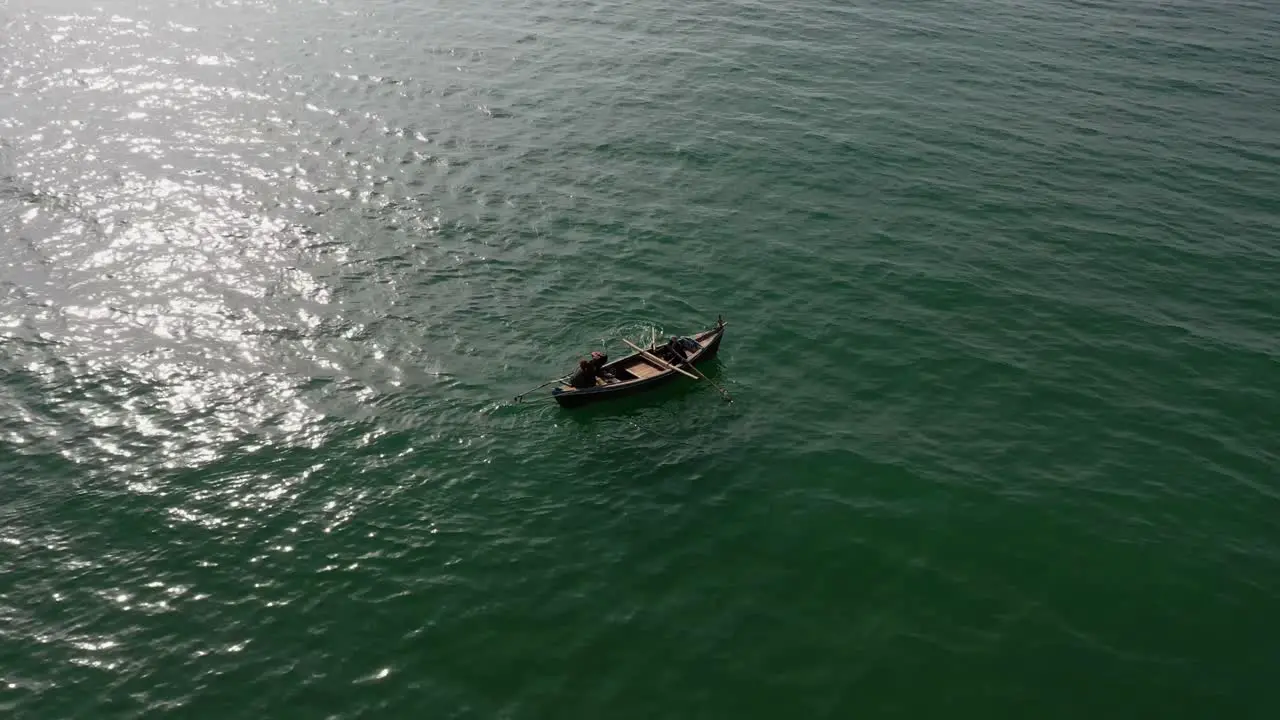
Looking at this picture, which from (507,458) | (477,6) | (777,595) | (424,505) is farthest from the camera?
(477,6)

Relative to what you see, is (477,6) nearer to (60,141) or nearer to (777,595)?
(60,141)

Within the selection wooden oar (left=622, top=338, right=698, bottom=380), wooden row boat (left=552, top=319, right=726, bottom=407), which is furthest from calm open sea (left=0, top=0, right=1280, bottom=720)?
wooden oar (left=622, top=338, right=698, bottom=380)

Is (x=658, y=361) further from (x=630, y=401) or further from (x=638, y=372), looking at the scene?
(x=630, y=401)

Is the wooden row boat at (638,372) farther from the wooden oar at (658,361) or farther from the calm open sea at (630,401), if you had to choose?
the calm open sea at (630,401)

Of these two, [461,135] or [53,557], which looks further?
[461,135]

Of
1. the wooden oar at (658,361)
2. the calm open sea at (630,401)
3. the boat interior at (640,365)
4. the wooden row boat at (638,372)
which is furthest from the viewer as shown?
the boat interior at (640,365)

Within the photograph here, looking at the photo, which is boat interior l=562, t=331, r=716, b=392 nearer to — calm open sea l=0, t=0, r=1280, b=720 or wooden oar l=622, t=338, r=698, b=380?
wooden oar l=622, t=338, r=698, b=380

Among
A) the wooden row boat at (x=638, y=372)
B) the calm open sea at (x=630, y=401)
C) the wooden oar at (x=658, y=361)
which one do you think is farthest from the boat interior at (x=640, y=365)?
the calm open sea at (x=630, y=401)

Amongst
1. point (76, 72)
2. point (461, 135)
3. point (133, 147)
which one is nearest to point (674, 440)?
point (461, 135)
